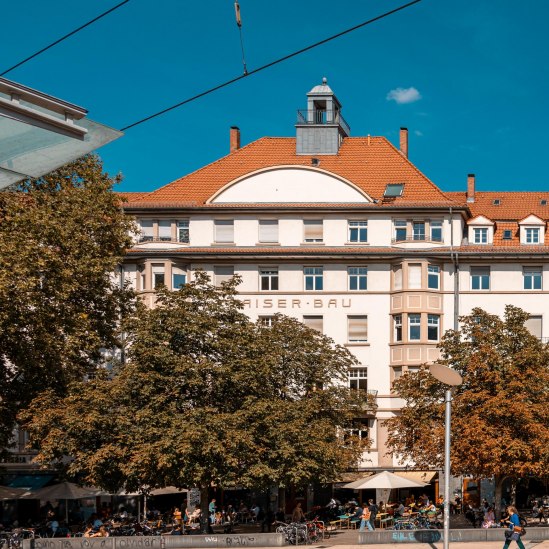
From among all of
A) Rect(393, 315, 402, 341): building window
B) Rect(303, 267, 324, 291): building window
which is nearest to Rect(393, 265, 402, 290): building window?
Rect(393, 315, 402, 341): building window

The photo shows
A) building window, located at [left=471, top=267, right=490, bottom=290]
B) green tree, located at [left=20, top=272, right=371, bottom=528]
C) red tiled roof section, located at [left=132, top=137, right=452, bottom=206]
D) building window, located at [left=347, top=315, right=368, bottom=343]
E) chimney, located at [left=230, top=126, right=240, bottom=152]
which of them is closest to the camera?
green tree, located at [left=20, top=272, right=371, bottom=528]

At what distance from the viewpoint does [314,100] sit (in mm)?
62000

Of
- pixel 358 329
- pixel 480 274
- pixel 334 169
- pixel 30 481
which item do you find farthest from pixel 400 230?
pixel 30 481

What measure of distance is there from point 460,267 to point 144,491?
23.3 meters

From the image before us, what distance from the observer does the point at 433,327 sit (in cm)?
5384

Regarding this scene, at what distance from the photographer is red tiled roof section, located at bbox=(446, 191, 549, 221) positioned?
5866 centimetres

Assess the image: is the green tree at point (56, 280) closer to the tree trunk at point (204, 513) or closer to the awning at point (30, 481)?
the tree trunk at point (204, 513)

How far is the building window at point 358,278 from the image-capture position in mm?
54562

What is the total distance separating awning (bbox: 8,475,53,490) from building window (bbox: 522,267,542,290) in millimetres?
25124

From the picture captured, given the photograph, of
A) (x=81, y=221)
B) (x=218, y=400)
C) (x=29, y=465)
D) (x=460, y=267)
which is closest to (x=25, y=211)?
(x=81, y=221)

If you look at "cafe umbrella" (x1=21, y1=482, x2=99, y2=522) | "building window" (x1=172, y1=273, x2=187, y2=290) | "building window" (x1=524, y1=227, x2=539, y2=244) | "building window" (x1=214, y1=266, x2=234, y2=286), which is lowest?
"cafe umbrella" (x1=21, y1=482, x2=99, y2=522)

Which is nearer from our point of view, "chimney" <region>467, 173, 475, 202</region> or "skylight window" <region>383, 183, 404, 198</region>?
"skylight window" <region>383, 183, 404, 198</region>

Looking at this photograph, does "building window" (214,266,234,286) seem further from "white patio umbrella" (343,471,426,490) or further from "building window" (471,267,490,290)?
"white patio umbrella" (343,471,426,490)

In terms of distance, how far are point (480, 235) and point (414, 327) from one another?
6.30m
